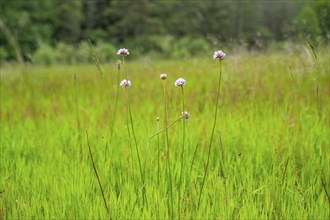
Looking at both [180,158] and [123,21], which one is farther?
[123,21]

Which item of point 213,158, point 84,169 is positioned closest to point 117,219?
point 84,169

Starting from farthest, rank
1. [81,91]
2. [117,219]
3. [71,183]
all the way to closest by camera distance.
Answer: [81,91] → [71,183] → [117,219]

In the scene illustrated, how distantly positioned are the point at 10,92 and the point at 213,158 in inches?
166

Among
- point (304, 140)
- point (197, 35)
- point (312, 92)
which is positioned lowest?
point (304, 140)

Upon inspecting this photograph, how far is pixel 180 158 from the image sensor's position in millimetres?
2451

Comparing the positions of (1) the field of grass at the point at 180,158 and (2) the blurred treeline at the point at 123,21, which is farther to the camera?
(2) the blurred treeline at the point at 123,21

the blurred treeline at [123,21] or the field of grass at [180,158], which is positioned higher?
the blurred treeline at [123,21]

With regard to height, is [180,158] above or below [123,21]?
below

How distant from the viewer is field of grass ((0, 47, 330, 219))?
1751 mm

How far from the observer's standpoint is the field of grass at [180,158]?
1751mm

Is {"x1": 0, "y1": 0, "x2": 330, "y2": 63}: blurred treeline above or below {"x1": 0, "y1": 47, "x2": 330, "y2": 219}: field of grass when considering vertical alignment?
above

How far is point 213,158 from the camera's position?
2.48 m

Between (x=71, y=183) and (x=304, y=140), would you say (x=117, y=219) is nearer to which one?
(x=71, y=183)

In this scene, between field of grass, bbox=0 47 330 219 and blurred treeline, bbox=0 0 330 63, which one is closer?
field of grass, bbox=0 47 330 219
